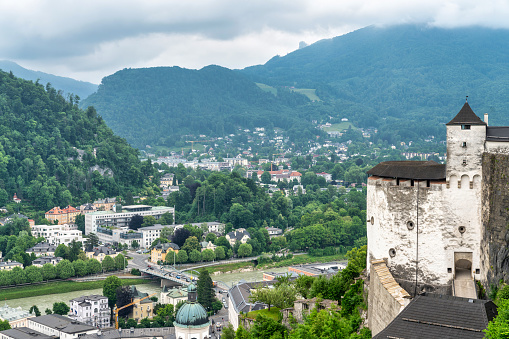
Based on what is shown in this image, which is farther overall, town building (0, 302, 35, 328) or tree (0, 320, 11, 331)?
town building (0, 302, 35, 328)

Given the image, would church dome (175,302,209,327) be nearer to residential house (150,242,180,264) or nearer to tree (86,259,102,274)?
tree (86,259,102,274)

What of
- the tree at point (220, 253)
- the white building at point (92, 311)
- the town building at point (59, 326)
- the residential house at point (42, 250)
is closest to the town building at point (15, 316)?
the town building at point (59, 326)

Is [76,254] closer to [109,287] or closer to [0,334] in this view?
[109,287]

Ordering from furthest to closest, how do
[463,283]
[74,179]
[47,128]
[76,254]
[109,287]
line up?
[47,128]
[74,179]
[76,254]
[109,287]
[463,283]

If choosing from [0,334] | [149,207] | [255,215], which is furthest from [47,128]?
[0,334]

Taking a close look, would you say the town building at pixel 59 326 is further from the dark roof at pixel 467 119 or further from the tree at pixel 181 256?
the dark roof at pixel 467 119

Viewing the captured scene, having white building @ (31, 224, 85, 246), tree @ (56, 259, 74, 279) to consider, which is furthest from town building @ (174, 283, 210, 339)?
white building @ (31, 224, 85, 246)

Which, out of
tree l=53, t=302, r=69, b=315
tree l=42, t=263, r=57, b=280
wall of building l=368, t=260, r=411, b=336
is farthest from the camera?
tree l=42, t=263, r=57, b=280
